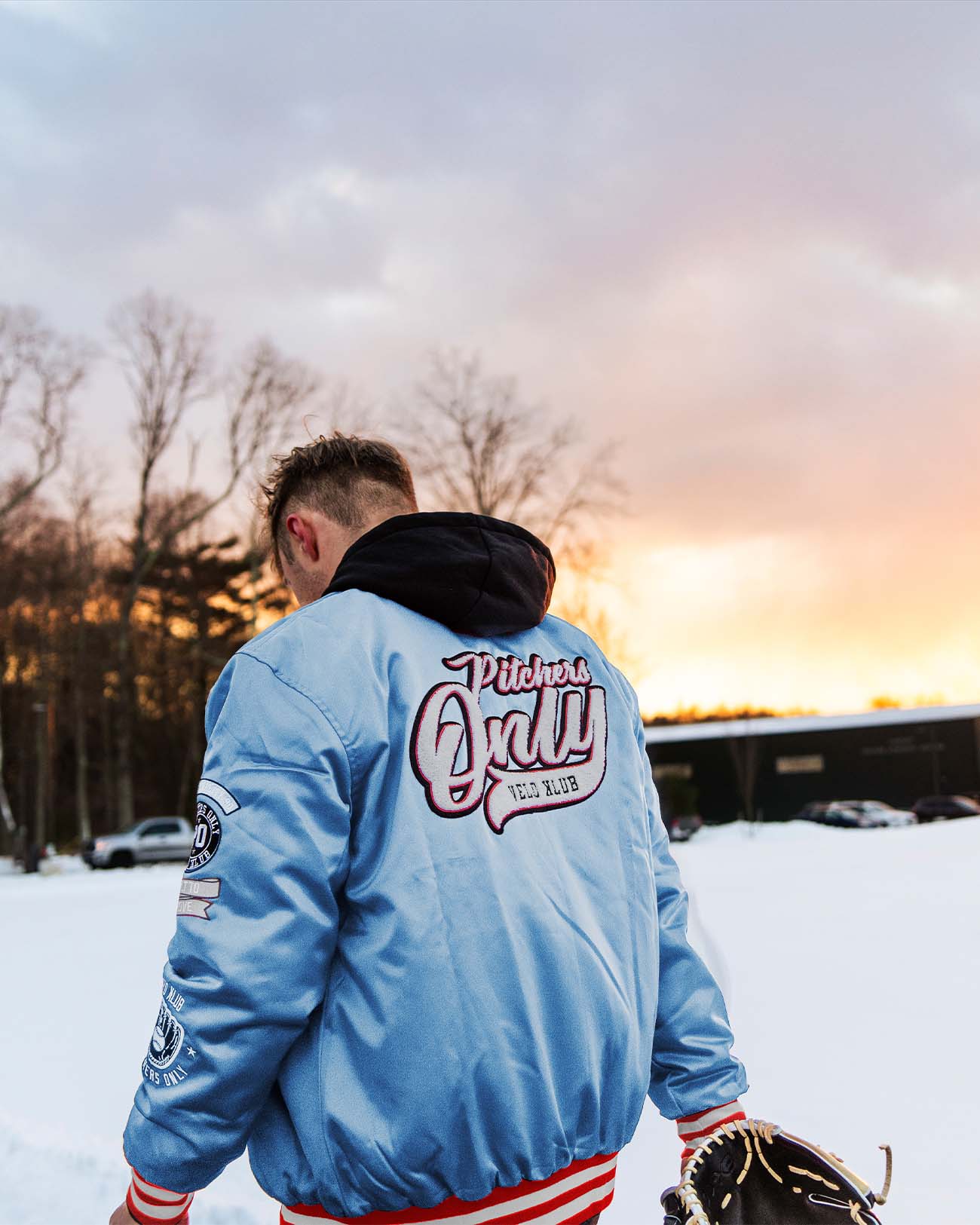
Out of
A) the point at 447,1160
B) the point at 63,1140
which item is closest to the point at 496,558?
the point at 447,1160

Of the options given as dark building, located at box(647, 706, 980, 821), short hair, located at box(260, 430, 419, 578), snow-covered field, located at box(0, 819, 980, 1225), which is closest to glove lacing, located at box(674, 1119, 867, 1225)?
short hair, located at box(260, 430, 419, 578)

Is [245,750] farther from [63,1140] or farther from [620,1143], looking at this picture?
[63,1140]

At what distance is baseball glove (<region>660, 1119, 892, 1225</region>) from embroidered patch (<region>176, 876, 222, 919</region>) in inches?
29.4

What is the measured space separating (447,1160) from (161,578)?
130 ft

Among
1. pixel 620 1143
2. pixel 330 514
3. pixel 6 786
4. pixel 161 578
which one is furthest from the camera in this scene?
pixel 6 786

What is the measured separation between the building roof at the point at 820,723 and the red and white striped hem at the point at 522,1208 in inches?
1780

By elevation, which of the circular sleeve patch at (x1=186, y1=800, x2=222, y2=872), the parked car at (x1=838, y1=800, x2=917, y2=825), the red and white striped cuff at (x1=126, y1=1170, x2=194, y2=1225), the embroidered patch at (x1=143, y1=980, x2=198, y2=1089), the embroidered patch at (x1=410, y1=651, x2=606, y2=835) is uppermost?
the embroidered patch at (x1=410, y1=651, x2=606, y2=835)

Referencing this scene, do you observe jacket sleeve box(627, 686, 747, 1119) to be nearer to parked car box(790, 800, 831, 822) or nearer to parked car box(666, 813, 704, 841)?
parked car box(666, 813, 704, 841)

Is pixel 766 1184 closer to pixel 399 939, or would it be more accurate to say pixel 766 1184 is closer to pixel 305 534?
pixel 399 939

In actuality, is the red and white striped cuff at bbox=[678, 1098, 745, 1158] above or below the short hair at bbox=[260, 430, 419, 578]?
below

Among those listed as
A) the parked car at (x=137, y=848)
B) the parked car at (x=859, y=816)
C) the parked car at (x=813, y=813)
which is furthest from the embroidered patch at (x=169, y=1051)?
the parked car at (x=813, y=813)

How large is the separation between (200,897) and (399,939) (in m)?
0.27

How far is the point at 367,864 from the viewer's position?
1.38 m

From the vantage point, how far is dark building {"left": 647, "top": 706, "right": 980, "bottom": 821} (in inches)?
1747
